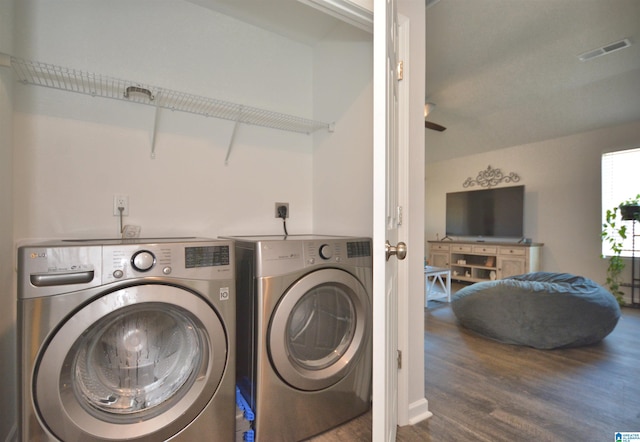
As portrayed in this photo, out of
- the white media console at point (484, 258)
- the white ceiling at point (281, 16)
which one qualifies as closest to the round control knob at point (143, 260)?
the white ceiling at point (281, 16)

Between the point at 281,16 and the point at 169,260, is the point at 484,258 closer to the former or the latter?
the point at 281,16

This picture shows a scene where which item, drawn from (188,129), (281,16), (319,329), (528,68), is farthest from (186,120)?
(528,68)

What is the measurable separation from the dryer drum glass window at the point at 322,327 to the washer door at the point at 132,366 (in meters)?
0.36

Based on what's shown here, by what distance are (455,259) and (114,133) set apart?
208 inches

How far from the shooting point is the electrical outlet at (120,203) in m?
1.64

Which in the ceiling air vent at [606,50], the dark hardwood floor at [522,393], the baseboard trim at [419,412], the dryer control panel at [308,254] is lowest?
the dark hardwood floor at [522,393]

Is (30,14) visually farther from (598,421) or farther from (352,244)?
(598,421)

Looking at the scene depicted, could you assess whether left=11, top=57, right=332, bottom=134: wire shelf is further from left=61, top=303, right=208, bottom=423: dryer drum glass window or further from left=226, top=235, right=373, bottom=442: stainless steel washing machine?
left=61, top=303, right=208, bottom=423: dryer drum glass window

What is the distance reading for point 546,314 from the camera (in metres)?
2.43

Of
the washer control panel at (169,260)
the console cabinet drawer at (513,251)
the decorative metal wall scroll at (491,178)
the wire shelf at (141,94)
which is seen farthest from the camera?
the decorative metal wall scroll at (491,178)

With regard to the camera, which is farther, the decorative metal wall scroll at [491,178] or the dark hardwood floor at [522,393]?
the decorative metal wall scroll at [491,178]

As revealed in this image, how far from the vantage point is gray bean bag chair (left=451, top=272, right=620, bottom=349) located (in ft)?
7.88

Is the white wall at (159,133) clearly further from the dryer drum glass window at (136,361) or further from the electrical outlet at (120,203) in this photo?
the dryer drum glass window at (136,361)

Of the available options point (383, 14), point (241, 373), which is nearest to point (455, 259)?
point (241, 373)
